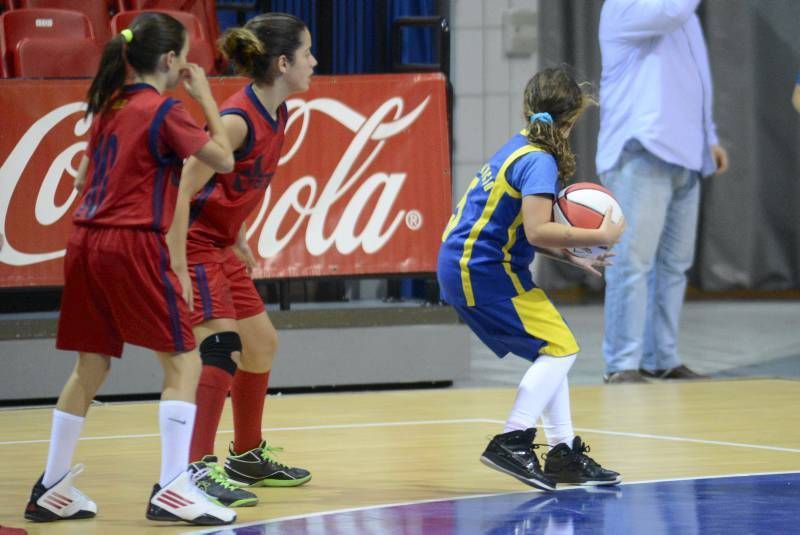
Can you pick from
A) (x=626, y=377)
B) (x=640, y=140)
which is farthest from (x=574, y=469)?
(x=640, y=140)

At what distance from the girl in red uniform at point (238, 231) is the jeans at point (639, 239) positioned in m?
3.16

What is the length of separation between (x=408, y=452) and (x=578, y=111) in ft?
5.04

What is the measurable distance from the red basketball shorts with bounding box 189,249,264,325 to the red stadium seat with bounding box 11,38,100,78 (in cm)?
356

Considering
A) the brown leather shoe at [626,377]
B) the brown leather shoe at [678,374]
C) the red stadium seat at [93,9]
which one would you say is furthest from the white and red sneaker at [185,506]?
the red stadium seat at [93,9]

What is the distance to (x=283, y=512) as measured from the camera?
4.39m

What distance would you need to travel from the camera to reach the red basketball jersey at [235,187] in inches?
183

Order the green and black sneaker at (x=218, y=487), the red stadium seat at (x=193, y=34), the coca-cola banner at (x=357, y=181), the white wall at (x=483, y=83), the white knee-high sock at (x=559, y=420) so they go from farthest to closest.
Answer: the white wall at (x=483, y=83)
the red stadium seat at (x=193, y=34)
the coca-cola banner at (x=357, y=181)
the white knee-high sock at (x=559, y=420)
the green and black sneaker at (x=218, y=487)

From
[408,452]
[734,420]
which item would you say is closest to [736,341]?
[734,420]

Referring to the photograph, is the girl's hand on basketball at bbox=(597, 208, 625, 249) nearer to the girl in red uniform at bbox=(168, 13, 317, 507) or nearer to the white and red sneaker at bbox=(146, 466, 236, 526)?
the girl in red uniform at bbox=(168, 13, 317, 507)

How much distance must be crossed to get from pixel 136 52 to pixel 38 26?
14.2 feet

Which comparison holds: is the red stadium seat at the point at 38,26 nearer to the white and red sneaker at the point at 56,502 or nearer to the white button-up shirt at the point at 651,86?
the white button-up shirt at the point at 651,86

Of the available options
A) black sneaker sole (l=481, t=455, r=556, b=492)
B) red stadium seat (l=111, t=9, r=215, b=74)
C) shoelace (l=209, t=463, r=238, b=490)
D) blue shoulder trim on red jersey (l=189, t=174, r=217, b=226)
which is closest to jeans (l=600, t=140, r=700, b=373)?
red stadium seat (l=111, t=9, r=215, b=74)

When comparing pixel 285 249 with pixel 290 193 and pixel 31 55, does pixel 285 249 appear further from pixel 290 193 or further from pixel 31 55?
pixel 31 55

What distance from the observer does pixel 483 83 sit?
10609mm
